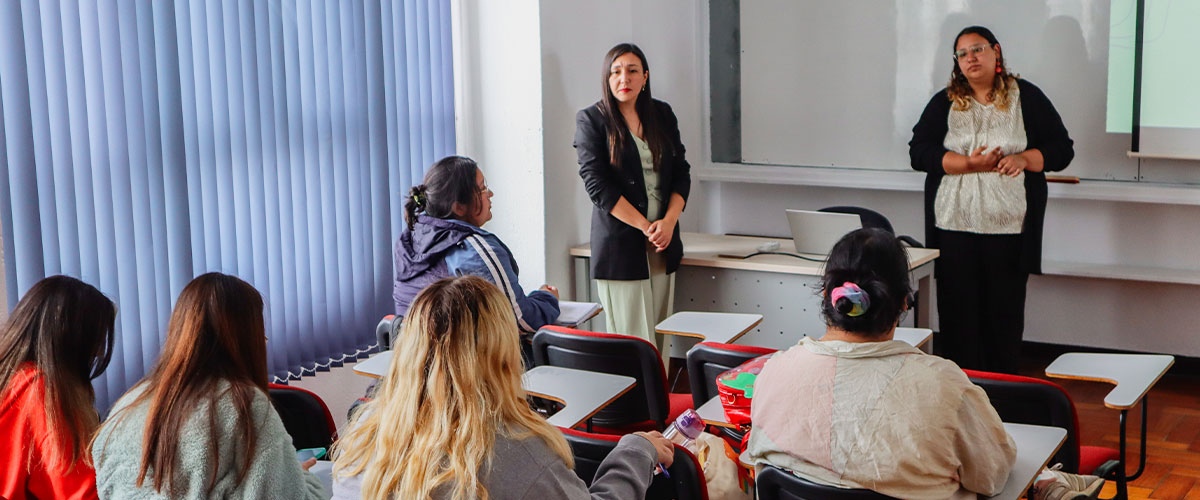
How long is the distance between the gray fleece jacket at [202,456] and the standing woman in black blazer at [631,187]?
248 centimetres

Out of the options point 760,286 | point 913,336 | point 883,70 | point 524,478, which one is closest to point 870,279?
point 524,478

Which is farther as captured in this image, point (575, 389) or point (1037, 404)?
point (575, 389)

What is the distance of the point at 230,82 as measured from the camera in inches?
137

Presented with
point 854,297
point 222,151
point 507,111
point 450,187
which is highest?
point 507,111

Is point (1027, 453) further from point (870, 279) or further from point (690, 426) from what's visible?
point (690, 426)

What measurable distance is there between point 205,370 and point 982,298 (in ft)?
11.6

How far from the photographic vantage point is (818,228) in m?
4.39

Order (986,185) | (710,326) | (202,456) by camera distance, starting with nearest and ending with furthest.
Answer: (202,456) < (710,326) < (986,185)

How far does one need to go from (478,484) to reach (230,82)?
7.61ft

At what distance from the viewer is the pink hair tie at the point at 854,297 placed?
2.01 metres

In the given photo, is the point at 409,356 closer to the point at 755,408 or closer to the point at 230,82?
the point at 755,408

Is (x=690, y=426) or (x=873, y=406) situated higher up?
(x=873, y=406)

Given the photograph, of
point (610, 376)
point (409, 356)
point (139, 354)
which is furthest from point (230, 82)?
point (409, 356)

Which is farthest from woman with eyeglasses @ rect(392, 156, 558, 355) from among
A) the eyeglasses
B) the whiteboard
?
the whiteboard
